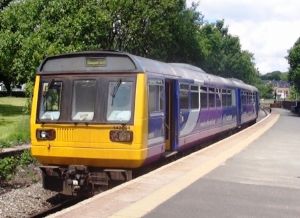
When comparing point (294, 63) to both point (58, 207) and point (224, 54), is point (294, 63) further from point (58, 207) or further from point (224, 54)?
point (58, 207)

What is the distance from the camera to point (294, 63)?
6281 cm

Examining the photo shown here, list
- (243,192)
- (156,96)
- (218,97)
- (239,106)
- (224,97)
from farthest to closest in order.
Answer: (239,106) < (224,97) < (218,97) < (156,96) < (243,192)

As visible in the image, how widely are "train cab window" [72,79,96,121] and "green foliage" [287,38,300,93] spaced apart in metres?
52.2

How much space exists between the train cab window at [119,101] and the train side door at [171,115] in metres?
2.76

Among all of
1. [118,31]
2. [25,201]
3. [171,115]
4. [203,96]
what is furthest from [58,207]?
[118,31]

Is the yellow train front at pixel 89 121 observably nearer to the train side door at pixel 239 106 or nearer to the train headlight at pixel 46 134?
the train headlight at pixel 46 134

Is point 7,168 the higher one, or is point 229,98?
point 229,98

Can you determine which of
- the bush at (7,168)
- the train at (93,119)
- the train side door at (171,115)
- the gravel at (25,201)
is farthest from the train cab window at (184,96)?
the bush at (7,168)

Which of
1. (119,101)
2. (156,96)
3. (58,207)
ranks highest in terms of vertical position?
(156,96)

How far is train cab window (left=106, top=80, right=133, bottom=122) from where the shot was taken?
10820mm

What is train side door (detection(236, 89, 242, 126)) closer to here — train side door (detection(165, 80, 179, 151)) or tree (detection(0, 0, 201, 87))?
tree (detection(0, 0, 201, 87))

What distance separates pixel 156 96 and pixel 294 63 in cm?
5335

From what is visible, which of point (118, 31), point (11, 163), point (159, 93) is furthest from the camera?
point (118, 31)

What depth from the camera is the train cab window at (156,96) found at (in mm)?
11477
